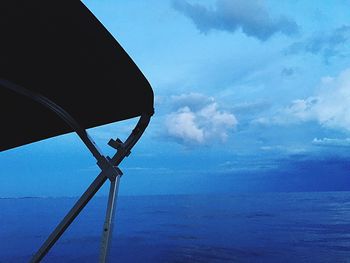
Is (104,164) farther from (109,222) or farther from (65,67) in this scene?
(65,67)

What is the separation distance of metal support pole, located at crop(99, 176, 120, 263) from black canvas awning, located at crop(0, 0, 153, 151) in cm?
60

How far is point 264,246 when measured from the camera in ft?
174

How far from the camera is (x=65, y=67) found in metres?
2.32

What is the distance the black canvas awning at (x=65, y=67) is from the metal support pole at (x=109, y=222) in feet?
1.98

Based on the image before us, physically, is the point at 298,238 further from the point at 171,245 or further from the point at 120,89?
the point at 120,89

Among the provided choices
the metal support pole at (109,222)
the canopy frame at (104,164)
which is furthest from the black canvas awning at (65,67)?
the metal support pole at (109,222)

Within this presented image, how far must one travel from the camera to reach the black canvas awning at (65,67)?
74.0 inches

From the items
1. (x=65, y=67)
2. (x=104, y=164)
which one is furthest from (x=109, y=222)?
(x=65, y=67)

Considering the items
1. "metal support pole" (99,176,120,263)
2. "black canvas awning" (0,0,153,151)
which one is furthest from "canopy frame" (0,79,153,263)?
"black canvas awning" (0,0,153,151)

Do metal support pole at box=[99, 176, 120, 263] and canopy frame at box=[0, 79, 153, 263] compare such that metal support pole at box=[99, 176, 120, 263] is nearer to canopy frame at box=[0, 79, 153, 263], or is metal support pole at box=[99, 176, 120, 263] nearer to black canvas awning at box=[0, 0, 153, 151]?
canopy frame at box=[0, 79, 153, 263]

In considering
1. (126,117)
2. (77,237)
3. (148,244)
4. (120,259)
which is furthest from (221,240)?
(126,117)

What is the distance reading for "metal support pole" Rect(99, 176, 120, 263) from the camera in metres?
1.99

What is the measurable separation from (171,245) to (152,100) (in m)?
55.5

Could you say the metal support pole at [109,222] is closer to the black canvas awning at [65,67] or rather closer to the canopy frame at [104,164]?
the canopy frame at [104,164]
